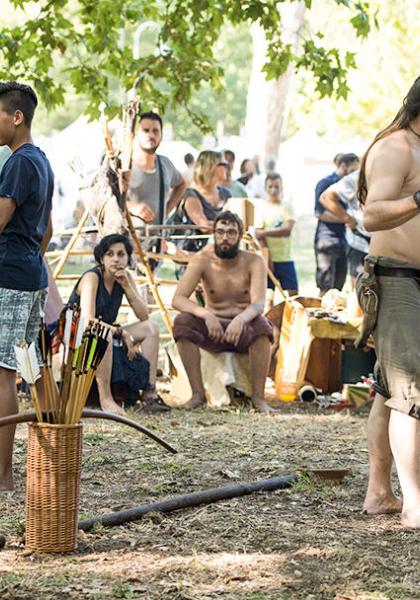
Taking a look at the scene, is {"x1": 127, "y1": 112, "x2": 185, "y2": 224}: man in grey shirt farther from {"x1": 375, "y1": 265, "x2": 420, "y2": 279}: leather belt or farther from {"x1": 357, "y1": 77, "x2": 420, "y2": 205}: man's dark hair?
{"x1": 375, "y1": 265, "x2": 420, "y2": 279}: leather belt

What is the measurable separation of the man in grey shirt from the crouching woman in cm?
147

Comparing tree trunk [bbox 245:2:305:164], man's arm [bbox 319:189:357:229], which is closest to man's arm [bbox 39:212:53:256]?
man's arm [bbox 319:189:357:229]

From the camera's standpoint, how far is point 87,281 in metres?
8.68

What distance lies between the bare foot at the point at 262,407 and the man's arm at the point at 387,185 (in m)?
4.10

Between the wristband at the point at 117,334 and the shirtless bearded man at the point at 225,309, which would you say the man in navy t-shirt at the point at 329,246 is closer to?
the shirtless bearded man at the point at 225,309

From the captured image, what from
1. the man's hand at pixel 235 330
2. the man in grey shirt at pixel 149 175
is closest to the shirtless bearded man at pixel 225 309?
the man's hand at pixel 235 330

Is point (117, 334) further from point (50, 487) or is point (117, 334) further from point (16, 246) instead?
point (50, 487)

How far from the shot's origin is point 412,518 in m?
4.91

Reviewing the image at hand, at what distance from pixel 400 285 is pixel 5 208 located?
171 cm

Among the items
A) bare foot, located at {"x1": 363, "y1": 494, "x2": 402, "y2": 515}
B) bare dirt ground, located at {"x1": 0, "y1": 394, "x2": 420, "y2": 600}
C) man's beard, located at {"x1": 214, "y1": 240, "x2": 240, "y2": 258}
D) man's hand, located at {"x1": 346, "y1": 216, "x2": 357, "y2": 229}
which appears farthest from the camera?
man's hand, located at {"x1": 346, "y1": 216, "x2": 357, "y2": 229}

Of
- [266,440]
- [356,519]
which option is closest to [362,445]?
[266,440]

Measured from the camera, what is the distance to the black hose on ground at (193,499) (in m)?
4.90

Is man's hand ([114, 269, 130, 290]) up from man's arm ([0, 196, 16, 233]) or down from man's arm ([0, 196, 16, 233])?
down

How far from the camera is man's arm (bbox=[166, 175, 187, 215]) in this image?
10930 mm
